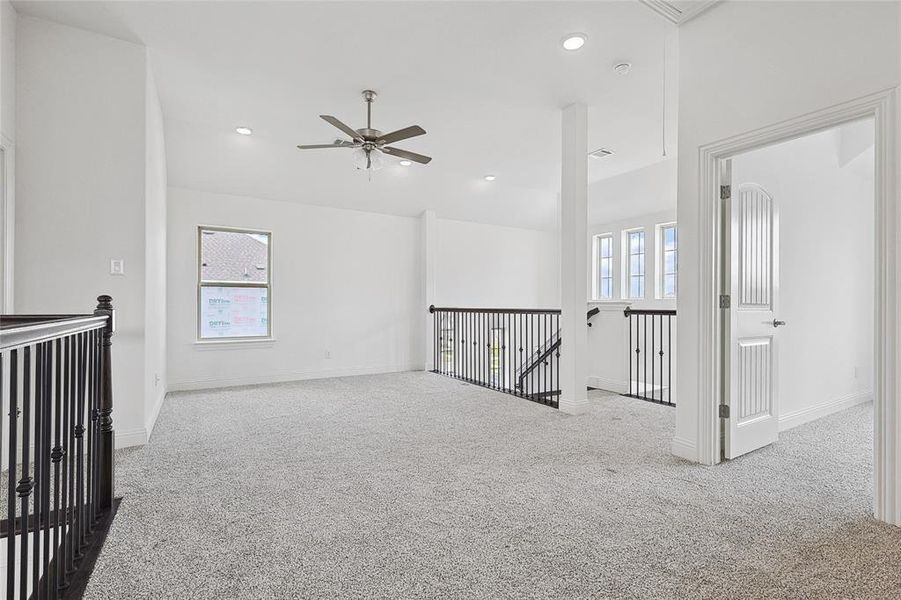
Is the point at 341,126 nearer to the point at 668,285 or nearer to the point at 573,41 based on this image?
the point at 573,41

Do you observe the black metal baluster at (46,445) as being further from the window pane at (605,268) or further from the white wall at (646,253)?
the window pane at (605,268)

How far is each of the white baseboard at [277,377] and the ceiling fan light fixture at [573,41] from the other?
4.80 metres

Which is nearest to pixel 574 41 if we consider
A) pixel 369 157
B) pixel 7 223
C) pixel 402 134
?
pixel 402 134

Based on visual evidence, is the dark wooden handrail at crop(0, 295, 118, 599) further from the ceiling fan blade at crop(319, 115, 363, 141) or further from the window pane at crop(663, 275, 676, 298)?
the window pane at crop(663, 275, 676, 298)

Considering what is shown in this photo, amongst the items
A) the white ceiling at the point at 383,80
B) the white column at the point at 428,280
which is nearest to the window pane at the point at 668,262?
the white ceiling at the point at 383,80

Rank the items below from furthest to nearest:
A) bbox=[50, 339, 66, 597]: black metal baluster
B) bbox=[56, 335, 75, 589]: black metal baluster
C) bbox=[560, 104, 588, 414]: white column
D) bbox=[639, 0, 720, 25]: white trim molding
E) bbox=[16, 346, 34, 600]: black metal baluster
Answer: bbox=[560, 104, 588, 414]: white column, bbox=[639, 0, 720, 25]: white trim molding, bbox=[56, 335, 75, 589]: black metal baluster, bbox=[50, 339, 66, 597]: black metal baluster, bbox=[16, 346, 34, 600]: black metal baluster

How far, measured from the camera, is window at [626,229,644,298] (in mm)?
7469

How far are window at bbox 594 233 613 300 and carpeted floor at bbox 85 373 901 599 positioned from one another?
4.46m

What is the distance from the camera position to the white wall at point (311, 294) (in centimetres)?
551

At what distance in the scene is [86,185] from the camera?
315 cm

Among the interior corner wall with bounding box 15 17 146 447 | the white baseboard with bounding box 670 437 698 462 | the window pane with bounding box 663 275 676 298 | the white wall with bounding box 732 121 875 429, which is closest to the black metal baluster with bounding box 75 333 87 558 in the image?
the interior corner wall with bounding box 15 17 146 447

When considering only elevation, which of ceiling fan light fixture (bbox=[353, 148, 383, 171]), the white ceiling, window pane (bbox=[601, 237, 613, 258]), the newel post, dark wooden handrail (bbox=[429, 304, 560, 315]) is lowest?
the newel post

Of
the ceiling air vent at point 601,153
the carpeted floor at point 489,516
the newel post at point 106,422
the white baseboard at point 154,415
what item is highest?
the ceiling air vent at point 601,153

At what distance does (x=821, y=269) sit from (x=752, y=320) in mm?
1345
